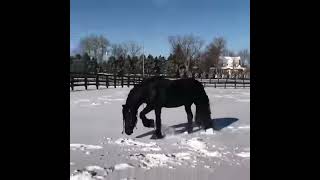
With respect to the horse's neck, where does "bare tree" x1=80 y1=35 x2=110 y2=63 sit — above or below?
above

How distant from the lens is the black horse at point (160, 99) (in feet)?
16.0

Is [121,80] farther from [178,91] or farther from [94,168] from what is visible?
[94,168]

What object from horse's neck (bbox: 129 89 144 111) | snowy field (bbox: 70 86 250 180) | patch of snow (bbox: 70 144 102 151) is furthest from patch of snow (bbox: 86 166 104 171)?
horse's neck (bbox: 129 89 144 111)

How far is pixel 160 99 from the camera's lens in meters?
5.38

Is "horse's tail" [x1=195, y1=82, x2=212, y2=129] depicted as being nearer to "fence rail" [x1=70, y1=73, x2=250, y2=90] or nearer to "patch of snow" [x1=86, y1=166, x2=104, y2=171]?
"fence rail" [x1=70, y1=73, x2=250, y2=90]

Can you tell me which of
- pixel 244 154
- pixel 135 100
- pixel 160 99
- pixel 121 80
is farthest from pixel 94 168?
pixel 121 80

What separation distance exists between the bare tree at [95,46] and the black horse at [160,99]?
2.52 feet

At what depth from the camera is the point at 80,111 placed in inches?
353

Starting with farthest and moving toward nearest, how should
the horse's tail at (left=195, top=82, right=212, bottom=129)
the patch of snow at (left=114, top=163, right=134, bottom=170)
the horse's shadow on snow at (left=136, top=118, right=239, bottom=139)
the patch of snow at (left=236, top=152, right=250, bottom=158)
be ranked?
the horse's shadow on snow at (left=136, top=118, right=239, bottom=139), the horse's tail at (left=195, top=82, right=212, bottom=129), the patch of snow at (left=236, top=152, right=250, bottom=158), the patch of snow at (left=114, top=163, right=134, bottom=170)

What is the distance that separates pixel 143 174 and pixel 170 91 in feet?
7.13

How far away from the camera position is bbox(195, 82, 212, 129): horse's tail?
19.3 ft

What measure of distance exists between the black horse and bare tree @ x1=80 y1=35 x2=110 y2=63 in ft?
2.52
